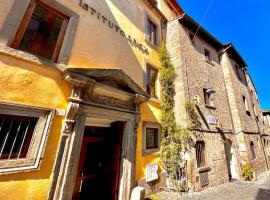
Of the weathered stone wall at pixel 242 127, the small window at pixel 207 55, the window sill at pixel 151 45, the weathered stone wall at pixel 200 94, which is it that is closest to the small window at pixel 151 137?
the weathered stone wall at pixel 200 94

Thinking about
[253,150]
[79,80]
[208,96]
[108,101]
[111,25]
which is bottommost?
[253,150]

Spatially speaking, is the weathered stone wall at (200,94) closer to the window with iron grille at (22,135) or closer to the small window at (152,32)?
the small window at (152,32)

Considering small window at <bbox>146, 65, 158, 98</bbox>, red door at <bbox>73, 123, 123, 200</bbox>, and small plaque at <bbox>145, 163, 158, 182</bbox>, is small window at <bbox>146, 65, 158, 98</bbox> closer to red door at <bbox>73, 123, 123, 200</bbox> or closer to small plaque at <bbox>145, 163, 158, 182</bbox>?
red door at <bbox>73, 123, 123, 200</bbox>

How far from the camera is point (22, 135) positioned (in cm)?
300

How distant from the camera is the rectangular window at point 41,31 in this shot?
342cm

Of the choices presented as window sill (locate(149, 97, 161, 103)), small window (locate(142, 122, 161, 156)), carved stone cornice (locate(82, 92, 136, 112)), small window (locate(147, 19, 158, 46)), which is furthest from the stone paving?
small window (locate(147, 19, 158, 46))

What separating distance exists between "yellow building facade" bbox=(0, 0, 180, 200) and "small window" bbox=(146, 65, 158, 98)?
1.46ft

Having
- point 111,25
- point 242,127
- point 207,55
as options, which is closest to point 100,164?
point 111,25

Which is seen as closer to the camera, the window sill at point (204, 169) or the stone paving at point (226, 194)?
the stone paving at point (226, 194)

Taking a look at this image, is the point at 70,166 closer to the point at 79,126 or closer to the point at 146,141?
the point at 79,126

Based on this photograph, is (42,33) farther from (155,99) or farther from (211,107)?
(211,107)

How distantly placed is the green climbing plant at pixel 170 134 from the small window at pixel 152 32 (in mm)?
1719

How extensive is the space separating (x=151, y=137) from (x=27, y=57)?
495 cm

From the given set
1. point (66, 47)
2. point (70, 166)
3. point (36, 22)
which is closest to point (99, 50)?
point (66, 47)
